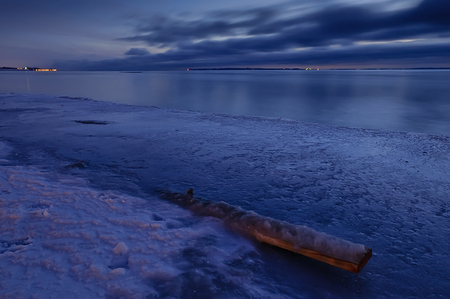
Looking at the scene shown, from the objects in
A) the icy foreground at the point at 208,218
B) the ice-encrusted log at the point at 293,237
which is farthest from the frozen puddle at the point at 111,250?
the ice-encrusted log at the point at 293,237

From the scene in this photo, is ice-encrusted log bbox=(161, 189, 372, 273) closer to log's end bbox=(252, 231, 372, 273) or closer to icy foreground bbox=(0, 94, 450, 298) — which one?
log's end bbox=(252, 231, 372, 273)

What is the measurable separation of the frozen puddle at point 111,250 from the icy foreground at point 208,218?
0.04ft

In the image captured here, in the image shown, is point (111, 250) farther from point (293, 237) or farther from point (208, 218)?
point (293, 237)

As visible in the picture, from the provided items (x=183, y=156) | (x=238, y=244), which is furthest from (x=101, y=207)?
(x=183, y=156)

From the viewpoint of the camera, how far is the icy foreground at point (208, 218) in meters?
2.38

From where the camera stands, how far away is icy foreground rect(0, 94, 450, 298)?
2.38 meters

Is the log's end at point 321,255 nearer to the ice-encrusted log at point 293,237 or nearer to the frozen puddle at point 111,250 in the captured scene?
the ice-encrusted log at point 293,237

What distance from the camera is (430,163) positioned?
570 centimetres

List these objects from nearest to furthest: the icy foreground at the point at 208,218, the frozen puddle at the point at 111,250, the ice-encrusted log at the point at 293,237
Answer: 1. the frozen puddle at the point at 111,250
2. the icy foreground at the point at 208,218
3. the ice-encrusted log at the point at 293,237

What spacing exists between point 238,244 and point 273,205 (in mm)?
1099

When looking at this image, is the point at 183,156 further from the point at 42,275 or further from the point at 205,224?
the point at 42,275

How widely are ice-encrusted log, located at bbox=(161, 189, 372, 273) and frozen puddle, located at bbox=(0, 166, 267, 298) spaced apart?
0.58 feet

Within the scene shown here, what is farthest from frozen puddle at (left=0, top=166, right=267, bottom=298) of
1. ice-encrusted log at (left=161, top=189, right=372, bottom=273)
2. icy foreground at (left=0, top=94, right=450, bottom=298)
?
ice-encrusted log at (left=161, top=189, right=372, bottom=273)

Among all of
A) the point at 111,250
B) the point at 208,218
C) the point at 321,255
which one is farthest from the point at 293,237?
the point at 111,250
